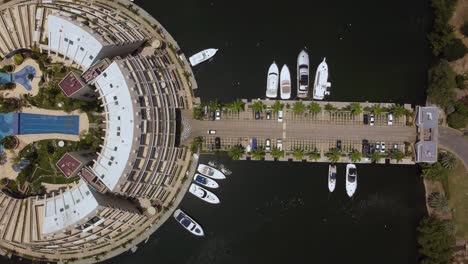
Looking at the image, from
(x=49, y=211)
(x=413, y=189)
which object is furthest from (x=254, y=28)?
(x=49, y=211)

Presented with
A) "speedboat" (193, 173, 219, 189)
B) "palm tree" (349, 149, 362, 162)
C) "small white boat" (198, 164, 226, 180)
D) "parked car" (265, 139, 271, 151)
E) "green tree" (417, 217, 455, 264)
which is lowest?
"green tree" (417, 217, 455, 264)

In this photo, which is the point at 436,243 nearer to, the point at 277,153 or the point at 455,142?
the point at 455,142

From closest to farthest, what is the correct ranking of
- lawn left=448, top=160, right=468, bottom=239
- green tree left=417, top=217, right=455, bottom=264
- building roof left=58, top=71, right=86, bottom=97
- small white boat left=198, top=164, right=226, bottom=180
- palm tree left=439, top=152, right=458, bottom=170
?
building roof left=58, top=71, right=86, bottom=97, green tree left=417, top=217, right=455, bottom=264, palm tree left=439, top=152, right=458, bottom=170, lawn left=448, top=160, right=468, bottom=239, small white boat left=198, top=164, right=226, bottom=180

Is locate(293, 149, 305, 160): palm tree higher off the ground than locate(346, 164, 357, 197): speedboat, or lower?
higher

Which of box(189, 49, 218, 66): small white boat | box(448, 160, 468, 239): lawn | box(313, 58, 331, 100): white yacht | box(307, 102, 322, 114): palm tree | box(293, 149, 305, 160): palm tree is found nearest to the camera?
box(307, 102, 322, 114): palm tree

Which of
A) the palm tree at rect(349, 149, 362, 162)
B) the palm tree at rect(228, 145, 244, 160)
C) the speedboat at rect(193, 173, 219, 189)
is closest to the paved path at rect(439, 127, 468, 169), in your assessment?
the palm tree at rect(349, 149, 362, 162)

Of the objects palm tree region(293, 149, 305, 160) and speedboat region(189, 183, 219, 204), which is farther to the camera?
speedboat region(189, 183, 219, 204)

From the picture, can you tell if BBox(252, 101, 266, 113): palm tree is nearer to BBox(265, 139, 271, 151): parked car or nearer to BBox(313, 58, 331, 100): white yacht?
BBox(265, 139, 271, 151): parked car

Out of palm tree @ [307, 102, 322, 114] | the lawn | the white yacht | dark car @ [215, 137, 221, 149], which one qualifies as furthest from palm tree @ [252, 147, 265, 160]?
the lawn
